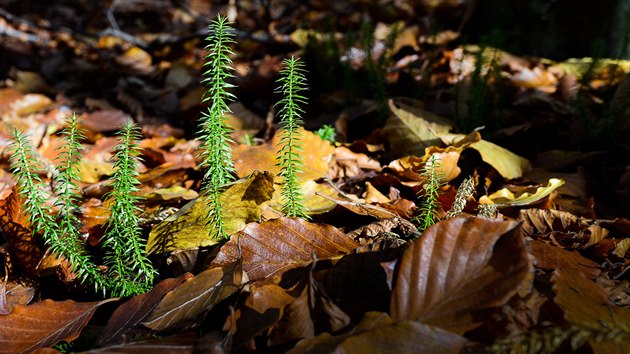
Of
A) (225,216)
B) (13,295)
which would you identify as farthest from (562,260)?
(13,295)

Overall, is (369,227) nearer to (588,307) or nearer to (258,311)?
(258,311)

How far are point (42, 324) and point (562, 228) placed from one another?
157cm

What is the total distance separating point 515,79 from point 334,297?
8.33 ft

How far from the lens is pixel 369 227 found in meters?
1.63

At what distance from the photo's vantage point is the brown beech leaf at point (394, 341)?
39.9 inches

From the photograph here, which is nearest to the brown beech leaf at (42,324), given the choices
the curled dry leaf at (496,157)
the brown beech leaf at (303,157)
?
the brown beech leaf at (303,157)

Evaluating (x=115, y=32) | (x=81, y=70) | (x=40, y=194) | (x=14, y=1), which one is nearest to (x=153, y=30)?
(x=115, y=32)

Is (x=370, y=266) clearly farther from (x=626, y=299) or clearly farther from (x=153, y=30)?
(x=153, y=30)

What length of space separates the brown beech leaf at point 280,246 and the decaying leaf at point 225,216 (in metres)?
0.12

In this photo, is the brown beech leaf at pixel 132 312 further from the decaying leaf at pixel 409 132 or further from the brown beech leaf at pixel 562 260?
the decaying leaf at pixel 409 132

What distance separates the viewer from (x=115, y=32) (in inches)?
198

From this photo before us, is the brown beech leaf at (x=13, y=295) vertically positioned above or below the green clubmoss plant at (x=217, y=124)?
below

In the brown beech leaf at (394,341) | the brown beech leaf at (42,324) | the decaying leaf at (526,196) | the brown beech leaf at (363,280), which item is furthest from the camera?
the decaying leaf at (526,196)

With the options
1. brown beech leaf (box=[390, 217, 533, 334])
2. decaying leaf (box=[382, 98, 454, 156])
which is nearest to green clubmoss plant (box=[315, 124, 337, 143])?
decaying leaf (box=[382, 98, 454, 156])
